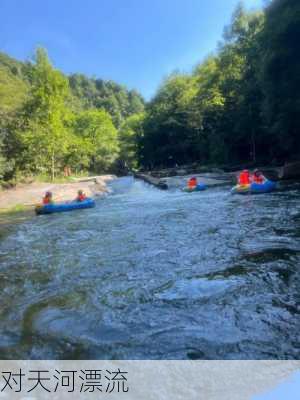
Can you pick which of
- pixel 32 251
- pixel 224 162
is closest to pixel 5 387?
pixel 32 251

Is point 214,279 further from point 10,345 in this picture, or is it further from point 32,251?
Answer: point 32,251

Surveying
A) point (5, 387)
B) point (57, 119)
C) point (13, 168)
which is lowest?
point (5, 387)

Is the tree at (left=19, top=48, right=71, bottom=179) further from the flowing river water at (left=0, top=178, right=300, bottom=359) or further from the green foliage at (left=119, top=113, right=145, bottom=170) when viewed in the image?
the green foliage at (left=119, top=113, right=145, bottom=170)

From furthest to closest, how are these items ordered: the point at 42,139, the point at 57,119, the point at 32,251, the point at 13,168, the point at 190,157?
1. the point at 190,157
2. the point at 57,119
3. the point at 42,139
4. the point at 13,168
5. the point at 32,251

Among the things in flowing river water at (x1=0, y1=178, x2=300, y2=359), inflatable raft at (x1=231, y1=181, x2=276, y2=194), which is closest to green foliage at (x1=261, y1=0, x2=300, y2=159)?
inflatable raft at (x1=231, y1=181, x2=276, y2=194)

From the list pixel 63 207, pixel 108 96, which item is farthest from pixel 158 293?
pixel 108 96

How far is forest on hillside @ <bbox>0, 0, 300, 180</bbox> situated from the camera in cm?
2155

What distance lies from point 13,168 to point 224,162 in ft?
75.9

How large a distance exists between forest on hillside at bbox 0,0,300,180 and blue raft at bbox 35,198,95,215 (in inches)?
324

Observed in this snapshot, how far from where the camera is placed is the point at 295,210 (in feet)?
34.9

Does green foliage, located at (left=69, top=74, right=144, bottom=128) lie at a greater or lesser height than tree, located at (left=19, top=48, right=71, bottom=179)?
greater

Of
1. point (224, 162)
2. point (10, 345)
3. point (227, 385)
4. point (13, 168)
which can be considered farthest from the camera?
point (224, 162)

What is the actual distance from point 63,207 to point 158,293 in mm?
11827

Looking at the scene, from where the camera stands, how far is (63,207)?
16.2 meters
